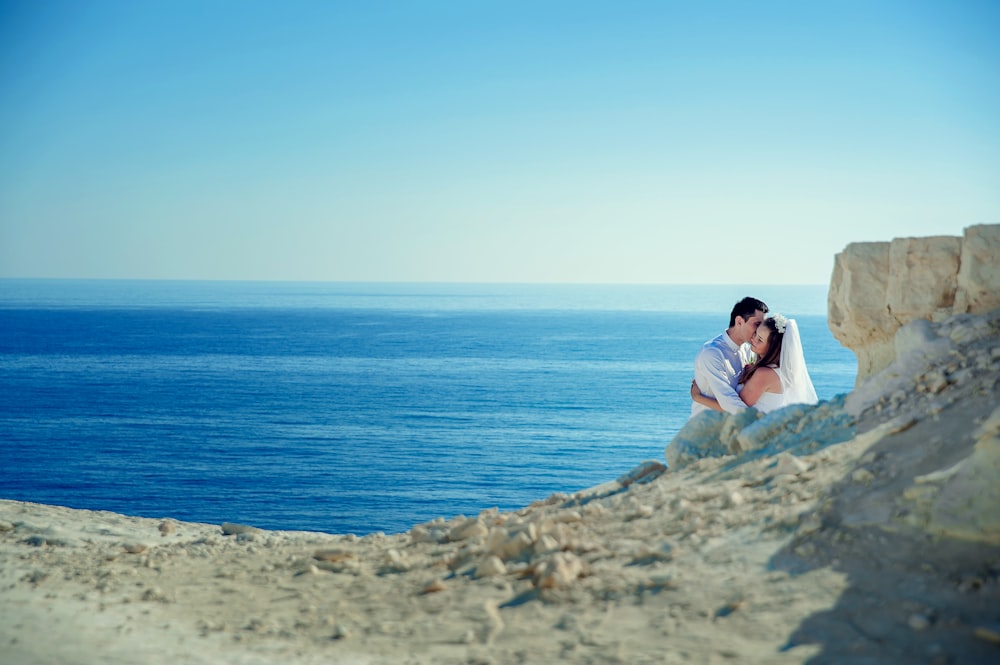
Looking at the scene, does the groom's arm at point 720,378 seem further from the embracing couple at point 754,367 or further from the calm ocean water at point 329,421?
the calm ocean water at point 329,421

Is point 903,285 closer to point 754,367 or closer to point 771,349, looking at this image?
point 771,349

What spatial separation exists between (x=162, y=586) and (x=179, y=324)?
16480cm

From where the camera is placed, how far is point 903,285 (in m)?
8.39

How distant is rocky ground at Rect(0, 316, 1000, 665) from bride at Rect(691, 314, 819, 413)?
33.3 inches

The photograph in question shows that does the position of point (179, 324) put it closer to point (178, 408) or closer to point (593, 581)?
point (178, 408)

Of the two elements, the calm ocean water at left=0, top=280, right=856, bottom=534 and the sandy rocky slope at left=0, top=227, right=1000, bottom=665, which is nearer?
the sandy rocky slope at left=0, top=227, right=1000, bottom=665

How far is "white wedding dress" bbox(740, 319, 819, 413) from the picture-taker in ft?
30.1

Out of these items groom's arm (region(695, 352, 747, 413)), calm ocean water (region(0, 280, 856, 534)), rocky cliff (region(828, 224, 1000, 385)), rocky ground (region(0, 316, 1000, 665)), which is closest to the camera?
rocky ground (region(0, 316, 1000, 665))

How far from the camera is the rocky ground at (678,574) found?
5105mm

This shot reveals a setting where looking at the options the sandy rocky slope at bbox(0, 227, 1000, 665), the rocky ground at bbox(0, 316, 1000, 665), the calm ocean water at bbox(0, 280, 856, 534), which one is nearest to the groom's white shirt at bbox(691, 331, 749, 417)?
the sandy rocky slope at bbox(0, 227, 1000, 665)

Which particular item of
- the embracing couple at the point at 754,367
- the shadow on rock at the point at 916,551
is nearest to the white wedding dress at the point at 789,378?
the embracing couple at the point at 754,367

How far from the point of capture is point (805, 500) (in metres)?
6.60

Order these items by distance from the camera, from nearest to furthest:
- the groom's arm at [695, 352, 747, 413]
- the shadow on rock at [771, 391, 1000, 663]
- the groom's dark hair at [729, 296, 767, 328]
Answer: the shadow on rock at [771, 391, 1000, 663] → the groom's dark hair at [729, 296, 767, 328] → the groom's arm at [695, 352, 747, 413]

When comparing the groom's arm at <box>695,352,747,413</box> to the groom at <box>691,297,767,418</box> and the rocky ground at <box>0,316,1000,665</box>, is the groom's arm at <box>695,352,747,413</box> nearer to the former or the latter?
the groom at <box>691,297,767,418</box>
